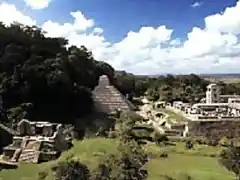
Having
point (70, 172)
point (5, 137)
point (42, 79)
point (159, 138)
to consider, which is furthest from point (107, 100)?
point (70, 172)

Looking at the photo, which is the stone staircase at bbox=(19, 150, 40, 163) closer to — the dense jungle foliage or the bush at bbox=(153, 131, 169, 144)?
the bush at bbox=(153, 131, 169, 144)

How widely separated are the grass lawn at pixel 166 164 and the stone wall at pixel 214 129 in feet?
12.4

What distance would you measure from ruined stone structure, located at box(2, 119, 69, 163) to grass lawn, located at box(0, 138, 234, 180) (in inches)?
46.8

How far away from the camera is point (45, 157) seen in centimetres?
2138

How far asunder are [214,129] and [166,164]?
8.83 metres

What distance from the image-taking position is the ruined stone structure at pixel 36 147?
2136 cm

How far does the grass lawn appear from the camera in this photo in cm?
1746

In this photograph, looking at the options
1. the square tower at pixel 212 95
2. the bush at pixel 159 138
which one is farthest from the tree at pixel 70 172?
the square tower at pixel 212 95

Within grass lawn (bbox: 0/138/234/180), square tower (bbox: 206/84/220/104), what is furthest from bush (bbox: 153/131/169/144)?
square tower (bbox: 206/84/220/104)

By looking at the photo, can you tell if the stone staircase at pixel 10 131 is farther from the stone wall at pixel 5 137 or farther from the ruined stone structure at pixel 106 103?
the ruined stone structure at pixel 106 103

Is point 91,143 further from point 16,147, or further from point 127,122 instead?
point 127,122

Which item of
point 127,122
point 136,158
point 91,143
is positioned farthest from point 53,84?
point 136,158

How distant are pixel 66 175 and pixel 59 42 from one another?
112ft

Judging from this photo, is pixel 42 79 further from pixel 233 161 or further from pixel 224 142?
pixel 233 161
